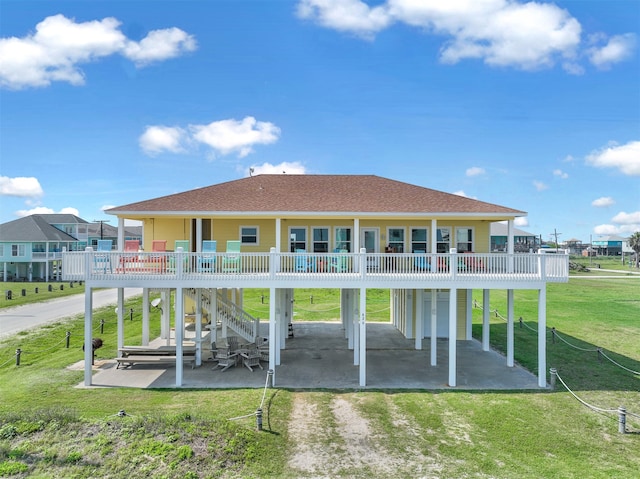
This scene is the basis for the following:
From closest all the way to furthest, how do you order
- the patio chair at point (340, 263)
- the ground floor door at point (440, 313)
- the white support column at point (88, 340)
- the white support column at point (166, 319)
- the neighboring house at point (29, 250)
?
the white support column at point (88, 340) → the patio chair at point (340, 263) → the white support column at point (166, 319) → the ground floor door at point (440, 313) → the neighboring house at point (29, 250)

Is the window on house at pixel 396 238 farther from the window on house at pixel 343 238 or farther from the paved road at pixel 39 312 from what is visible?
the paved road at pixel 39 312

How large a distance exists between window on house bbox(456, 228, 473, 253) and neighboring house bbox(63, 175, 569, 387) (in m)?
0.05

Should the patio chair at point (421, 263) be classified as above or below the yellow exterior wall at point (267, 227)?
below

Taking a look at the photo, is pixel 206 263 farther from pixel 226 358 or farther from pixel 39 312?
pixel 39 312

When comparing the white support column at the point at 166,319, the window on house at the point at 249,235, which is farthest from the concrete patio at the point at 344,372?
the window on house at the point at 249,235

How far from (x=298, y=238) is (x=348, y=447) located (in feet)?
33.3

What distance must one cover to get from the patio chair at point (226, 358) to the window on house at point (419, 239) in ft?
30.2

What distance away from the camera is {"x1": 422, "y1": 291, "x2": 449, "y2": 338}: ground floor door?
67.2ft

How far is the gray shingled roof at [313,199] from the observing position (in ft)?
50.9

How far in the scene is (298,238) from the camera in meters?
18.0

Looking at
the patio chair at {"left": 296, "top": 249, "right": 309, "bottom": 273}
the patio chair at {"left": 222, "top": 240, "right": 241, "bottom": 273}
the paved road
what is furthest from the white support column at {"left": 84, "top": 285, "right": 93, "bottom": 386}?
the paved road

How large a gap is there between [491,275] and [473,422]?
211 inches

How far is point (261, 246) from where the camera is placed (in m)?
17.9

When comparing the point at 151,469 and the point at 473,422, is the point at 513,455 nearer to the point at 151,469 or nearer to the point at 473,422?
the point at 473,422
